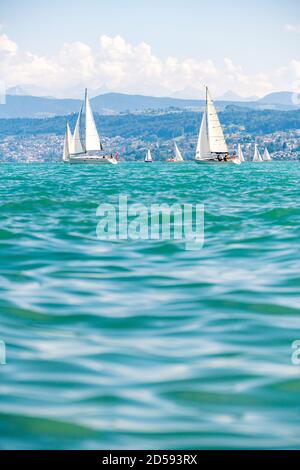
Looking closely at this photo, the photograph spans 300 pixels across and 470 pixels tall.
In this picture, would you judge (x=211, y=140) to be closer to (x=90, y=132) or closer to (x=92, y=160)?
(x=90, y=132)

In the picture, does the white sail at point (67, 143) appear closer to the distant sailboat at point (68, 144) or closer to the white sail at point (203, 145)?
the distant sailboat at point (68, 144)

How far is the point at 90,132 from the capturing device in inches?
5202

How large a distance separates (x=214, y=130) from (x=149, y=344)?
114m

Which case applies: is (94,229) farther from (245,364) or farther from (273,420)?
(273,420)

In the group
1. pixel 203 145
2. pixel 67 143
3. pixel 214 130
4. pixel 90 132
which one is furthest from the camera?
pixel 67 143

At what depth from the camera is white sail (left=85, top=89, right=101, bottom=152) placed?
129625 mm

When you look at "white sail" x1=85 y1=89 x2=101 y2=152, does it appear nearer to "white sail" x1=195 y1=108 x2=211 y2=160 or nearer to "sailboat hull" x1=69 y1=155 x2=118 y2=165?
"sailboat hull" x1=69 y1=155 x2=118 y2=165

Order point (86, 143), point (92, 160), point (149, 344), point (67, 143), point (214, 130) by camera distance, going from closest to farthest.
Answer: point (149, 344) → point (214, 130) → point (86, 143) → point (92, 160) → point (67, 143)

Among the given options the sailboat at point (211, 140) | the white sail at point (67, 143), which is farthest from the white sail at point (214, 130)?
the white sail at point (67, 143)

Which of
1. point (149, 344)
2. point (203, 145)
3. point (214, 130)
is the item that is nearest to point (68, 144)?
point (203, 145)

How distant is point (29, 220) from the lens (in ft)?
78.9

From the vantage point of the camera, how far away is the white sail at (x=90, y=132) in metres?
130

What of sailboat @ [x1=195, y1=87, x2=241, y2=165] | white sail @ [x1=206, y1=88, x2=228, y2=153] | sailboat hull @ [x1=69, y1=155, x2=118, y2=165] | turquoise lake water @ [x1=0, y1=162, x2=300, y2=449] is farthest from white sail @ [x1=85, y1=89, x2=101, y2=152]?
turquoise lake water @ [x1=0, y1=162, x2=300, y2=449]

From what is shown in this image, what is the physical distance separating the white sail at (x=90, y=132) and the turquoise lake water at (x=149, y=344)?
112390 millimetres
